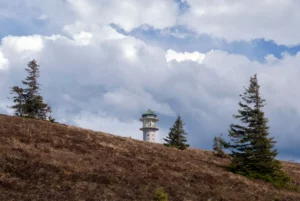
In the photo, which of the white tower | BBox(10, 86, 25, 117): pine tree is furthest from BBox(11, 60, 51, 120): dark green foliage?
the white tower

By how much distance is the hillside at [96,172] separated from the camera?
61.8 ft

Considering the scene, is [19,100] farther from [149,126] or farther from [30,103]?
[149,126]

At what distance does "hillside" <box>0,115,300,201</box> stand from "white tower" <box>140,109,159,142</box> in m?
92.3

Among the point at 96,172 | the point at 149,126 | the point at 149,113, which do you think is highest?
the point at 149,113

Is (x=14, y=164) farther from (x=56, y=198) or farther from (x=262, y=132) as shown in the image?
(x=262, y=132)

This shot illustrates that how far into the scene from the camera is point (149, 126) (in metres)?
130

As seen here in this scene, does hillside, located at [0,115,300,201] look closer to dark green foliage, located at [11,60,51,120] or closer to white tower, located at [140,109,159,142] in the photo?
dark green foliage, located at [11,60,51,120]

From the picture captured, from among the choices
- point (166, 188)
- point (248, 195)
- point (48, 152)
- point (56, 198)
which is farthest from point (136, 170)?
point (56, 198)

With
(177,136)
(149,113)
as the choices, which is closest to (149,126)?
(149,113)

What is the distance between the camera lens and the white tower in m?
129

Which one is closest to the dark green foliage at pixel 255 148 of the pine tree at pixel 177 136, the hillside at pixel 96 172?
the hillside at pixel 96 172

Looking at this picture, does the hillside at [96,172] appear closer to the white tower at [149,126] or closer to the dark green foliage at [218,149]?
the dark green foliage at [218,149]

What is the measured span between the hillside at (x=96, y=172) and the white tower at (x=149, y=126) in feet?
303

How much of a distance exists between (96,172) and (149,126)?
351ft
